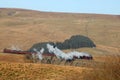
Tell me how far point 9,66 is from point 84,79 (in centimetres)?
948

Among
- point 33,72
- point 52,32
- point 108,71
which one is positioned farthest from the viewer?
point 52,32

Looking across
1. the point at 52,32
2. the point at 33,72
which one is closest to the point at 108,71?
the point at 33,72

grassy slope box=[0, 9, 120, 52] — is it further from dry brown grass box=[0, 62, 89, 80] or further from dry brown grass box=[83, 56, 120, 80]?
dry brown grass box=[83, 56, 120, 80]

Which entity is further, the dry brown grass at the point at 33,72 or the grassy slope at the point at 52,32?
the grassy slope at the point at 52,32

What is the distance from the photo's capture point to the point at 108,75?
16141 mm

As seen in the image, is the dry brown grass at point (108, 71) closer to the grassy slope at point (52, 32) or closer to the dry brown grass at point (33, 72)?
the dry brown grass at point (33, 72)

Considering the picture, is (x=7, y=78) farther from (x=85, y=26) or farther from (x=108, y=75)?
(x=85, y=26)

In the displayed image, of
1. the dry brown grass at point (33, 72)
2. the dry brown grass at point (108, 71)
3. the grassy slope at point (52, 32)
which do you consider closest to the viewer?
the dry brown grass at point (108, 71)

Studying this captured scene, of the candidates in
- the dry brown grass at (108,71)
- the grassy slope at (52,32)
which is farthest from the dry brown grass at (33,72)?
the grassy slope at (52,32)

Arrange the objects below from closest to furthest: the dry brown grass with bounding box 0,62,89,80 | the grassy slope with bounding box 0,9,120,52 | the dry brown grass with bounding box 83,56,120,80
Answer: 1. the dry brown grass with bounding box 83,56,120,80
2. the dry brown grass with bounding box 0,62,89,80
3. the grassy slope with bounding box 0,9,120,52

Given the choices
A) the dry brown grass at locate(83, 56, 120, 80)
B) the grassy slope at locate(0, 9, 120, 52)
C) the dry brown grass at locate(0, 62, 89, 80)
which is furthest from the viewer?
the grassy slope at locate(0, 9, 120, 52)

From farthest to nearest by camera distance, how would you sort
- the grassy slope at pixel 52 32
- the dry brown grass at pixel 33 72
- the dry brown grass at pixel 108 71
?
the grassy slope at pixel 52 32, the dry brown grass at pixel 33 72, the dry brown grass at pixel 108 71

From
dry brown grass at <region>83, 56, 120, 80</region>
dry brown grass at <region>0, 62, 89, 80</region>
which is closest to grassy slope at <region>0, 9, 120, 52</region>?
dry brown grass at <region>0, 62, 89, 80</region>

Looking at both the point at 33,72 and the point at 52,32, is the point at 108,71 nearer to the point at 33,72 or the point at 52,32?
the point at 33,72
